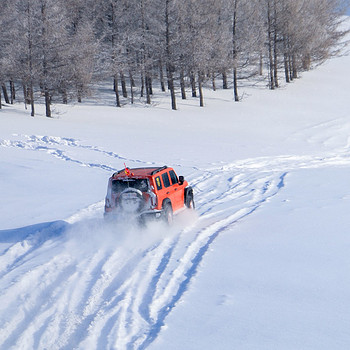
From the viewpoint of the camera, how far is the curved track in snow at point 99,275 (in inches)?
281

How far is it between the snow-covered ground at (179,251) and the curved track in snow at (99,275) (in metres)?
0.03

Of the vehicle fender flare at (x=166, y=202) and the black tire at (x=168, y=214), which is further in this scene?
the vehicle fender flare at (x=166, y=202)

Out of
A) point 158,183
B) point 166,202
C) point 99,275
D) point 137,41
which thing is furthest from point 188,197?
point 137,41

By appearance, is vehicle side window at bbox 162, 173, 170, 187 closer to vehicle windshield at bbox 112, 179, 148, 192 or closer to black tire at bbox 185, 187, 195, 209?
vehicle windshield at bbox 112, 179, 148, 192

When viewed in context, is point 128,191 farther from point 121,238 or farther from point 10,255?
point 10,255

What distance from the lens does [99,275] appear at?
30.5 ft

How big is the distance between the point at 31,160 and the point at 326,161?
40.8ft

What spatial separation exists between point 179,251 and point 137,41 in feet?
94.9

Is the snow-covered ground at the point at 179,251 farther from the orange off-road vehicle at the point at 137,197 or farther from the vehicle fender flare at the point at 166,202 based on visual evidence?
the vehicle fender flare at the point at 166,202

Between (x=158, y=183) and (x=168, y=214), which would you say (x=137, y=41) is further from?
(x=168, y=214)

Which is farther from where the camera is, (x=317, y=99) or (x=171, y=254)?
(x=317, y=99)

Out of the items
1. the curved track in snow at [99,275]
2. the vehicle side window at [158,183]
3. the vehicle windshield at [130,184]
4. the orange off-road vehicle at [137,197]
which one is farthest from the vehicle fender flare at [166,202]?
the vehicle windshield at [130,184]

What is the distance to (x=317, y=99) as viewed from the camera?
4344 centimetres

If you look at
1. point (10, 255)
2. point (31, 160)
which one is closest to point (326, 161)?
point (31, 160)
